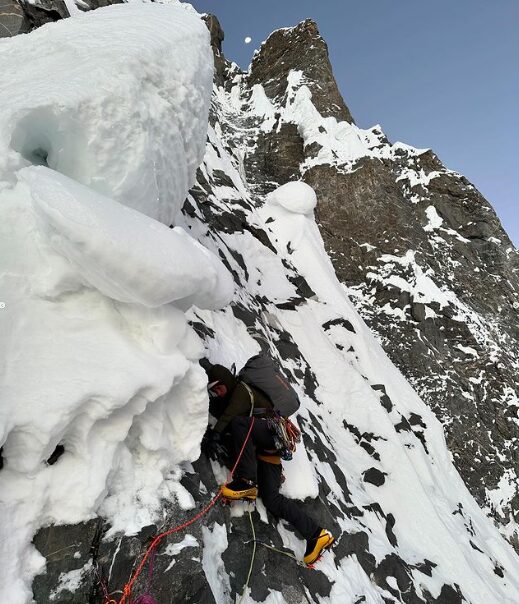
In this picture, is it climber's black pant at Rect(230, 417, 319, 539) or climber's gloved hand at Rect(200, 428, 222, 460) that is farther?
climber's gloved hand at Rect(200, 428, 222, 460)

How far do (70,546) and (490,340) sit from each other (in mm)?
25485

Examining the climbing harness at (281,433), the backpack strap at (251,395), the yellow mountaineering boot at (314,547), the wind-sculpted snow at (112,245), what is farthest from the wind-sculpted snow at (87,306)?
the yellow mountaineering boot at (314,547)

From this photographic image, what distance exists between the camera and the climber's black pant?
448 centimetres

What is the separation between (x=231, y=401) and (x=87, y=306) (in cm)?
201

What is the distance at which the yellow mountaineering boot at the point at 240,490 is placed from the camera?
169 inches

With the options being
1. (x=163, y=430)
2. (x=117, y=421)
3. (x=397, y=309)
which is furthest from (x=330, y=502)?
(x=397, y=309)

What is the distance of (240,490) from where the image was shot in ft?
14.4

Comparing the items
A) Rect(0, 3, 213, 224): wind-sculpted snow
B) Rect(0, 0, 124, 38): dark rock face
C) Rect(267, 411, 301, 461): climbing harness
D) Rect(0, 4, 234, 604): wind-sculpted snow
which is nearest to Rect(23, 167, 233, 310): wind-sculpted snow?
Rect(0, 4, 234, 604): wind-sculpted snow

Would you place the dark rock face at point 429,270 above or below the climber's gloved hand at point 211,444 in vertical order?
above

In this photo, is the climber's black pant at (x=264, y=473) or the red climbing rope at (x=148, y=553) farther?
the climber's black pant at (x=264, y=473)

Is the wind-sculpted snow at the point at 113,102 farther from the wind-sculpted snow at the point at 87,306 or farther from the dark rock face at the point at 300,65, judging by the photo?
the dark rock face at the point at 300,65

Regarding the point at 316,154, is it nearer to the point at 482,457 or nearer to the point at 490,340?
the point at 490,340

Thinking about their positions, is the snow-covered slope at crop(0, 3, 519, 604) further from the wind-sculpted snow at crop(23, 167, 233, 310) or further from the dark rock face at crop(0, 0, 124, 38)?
the dark rock face at crop(0, 0, 124, 38)

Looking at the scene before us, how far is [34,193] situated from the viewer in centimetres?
302
